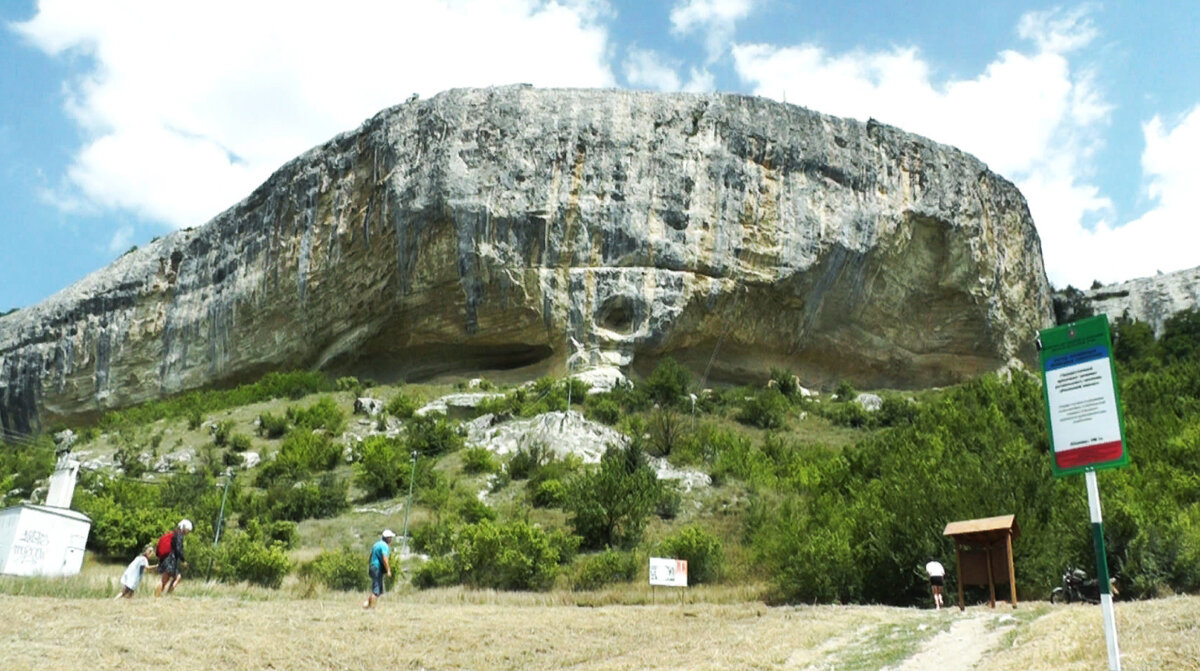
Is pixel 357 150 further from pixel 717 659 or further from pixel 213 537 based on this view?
pixel 717 659

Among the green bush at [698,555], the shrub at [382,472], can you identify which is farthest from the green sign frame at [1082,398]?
the shrub at [382,472]

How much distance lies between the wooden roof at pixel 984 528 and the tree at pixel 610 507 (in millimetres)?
8183

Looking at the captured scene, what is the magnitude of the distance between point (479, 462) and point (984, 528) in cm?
1566

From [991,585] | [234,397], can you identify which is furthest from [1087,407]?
[234,397]

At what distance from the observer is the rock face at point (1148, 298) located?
46.5 metres

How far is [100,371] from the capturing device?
4241cm

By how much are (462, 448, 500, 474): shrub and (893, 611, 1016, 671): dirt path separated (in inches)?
620

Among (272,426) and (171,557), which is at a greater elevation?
(272,426)

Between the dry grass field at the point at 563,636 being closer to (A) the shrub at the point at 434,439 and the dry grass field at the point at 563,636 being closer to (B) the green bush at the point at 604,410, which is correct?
(A) the shrub at the point at 434,439

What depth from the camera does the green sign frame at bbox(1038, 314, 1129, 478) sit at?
5480 mm

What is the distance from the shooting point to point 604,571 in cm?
1636

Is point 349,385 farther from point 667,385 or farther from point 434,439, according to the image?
point 667,385

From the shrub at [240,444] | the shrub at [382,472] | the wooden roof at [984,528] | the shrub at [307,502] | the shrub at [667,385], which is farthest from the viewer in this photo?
the shrub at [667,385]

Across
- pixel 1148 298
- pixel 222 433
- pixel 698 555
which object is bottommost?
pixel 698 555
